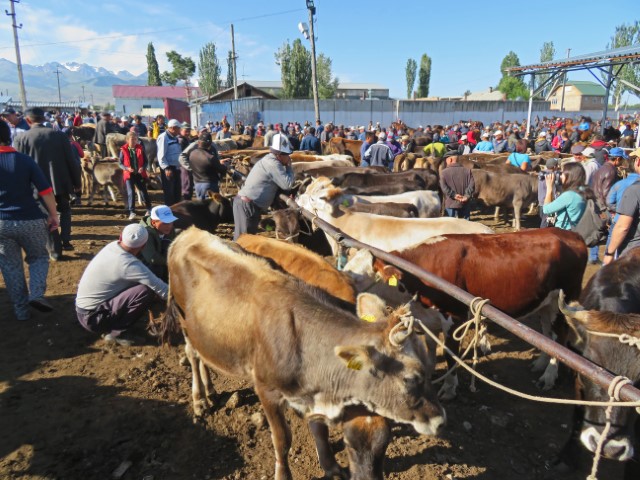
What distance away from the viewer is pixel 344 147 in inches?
717

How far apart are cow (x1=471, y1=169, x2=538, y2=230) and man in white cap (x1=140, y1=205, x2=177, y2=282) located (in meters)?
8.19

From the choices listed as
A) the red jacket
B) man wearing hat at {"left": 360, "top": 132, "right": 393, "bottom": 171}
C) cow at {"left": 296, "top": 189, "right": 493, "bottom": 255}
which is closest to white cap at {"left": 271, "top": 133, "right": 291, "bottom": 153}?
cow at {"left": 296, "top": 189, "right": 493, "bottom": 255}

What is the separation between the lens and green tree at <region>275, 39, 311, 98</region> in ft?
195

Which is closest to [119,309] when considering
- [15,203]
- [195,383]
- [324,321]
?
[195,383]

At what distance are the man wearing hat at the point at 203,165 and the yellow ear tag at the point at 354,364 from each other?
724 cm

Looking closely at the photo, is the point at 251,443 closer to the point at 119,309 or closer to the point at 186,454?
the point at 186,454

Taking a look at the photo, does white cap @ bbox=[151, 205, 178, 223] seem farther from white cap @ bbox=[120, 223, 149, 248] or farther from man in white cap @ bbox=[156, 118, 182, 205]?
man in white cap @ bbox=[156, 118, 182, 205]

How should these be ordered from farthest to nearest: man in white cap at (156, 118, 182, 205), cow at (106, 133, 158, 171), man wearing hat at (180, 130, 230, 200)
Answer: cow at (106, 133, 158, 171)
man in white cap at (156, 118, 182, 205)
man wearing hat at (180, 130, 230, 200)

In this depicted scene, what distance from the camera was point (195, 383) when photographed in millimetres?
3836

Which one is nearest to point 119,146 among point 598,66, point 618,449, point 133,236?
point 133,236

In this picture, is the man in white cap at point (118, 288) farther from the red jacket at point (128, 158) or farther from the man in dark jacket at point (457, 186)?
the man in dark jacket at point (457, 186)

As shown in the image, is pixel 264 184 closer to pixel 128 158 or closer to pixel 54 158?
pixel 54 158

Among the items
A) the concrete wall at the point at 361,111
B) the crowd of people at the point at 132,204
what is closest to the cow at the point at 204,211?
the crowd of people at the point at 132,204

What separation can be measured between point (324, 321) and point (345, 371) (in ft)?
1.11
